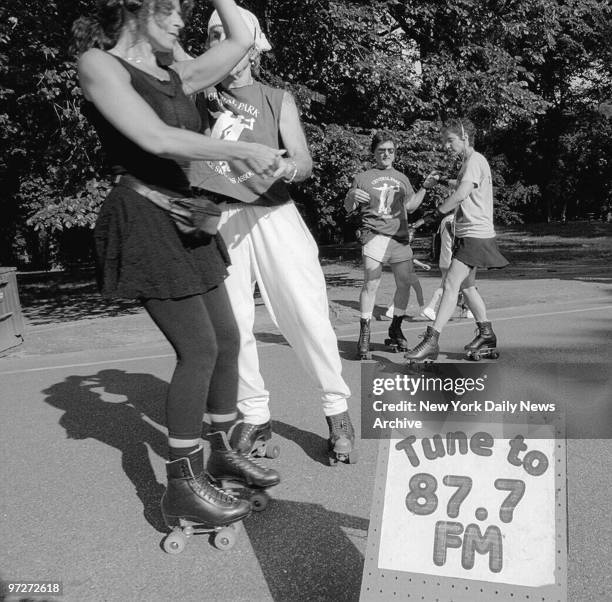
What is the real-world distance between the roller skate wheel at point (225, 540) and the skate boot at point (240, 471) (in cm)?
31

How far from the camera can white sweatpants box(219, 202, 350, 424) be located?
3330 mm

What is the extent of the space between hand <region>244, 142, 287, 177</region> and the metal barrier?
5.33 metres

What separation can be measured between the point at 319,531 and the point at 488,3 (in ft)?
38.1

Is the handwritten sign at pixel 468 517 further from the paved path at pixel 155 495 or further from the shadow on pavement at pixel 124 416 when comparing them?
the shadow on pavement at pixel 124 416

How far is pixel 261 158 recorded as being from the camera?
2410 mm

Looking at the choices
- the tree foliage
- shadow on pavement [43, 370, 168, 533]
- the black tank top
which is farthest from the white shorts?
the black tank top

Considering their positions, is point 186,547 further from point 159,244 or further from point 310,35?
point 310,35

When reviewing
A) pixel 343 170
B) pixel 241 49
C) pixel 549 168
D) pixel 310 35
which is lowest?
pixel 549 168

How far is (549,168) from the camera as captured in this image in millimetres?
31469

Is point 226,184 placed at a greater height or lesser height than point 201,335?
greater

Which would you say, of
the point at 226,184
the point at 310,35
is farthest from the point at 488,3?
the point at 226,184

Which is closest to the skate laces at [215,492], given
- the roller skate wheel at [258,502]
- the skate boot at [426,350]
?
the roller skate wheel at [258,502]

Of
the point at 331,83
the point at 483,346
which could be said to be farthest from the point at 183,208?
the point at 331,83

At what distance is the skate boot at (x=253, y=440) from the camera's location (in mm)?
3428
